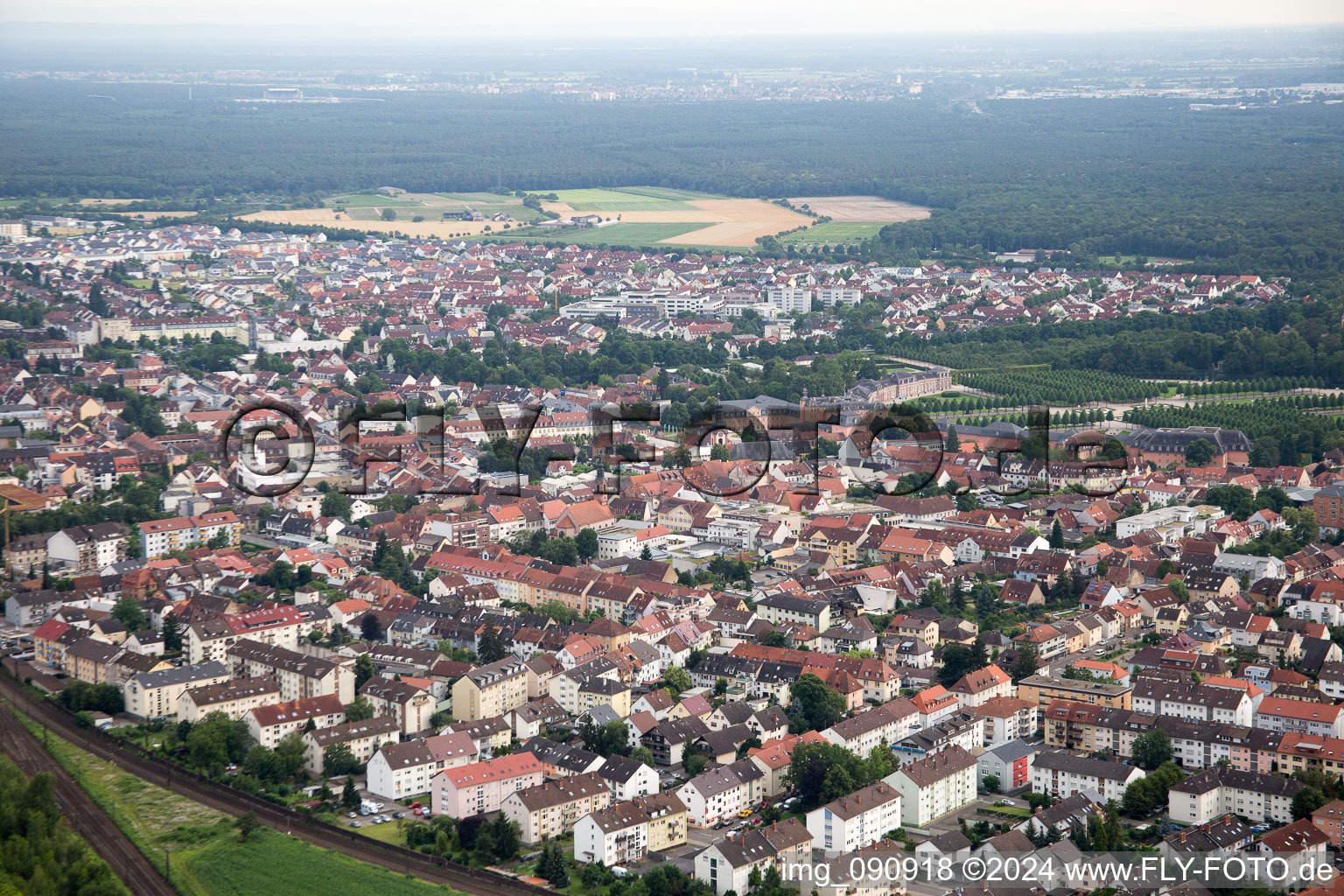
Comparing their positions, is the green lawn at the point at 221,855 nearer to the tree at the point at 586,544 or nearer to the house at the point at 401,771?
the house at the point at 401,771

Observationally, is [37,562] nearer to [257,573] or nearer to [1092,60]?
[257,573]

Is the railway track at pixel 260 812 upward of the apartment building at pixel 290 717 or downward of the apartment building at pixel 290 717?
downward

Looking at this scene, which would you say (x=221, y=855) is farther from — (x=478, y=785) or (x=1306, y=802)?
(x=1306, y=802)

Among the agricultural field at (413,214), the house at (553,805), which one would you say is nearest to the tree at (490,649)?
the house at (553,805)

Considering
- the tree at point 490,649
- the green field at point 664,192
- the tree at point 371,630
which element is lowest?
the tree at point 371,630

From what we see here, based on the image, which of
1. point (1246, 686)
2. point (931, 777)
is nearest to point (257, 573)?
point (931, 777)

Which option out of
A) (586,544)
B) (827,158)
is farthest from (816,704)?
(827,158)
